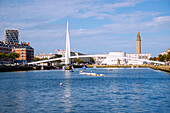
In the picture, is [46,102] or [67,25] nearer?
[46,102]

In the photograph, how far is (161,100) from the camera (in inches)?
988

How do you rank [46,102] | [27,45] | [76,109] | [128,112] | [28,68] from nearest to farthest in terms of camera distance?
[128,112] < [76,109] < [46,102] < [28,68] < [27,45]

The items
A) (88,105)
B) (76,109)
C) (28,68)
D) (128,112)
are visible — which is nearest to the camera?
(128,112)

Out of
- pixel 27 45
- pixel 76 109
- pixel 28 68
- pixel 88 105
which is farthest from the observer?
pixel 27 45

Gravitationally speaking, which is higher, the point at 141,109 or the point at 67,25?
the point at 67,25

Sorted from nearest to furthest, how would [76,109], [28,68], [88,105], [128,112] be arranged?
[128,112] < [76,109] < [88,105] < [28,68]

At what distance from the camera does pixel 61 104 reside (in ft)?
78.0

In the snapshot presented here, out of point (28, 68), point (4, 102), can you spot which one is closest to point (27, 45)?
point (28, 68)

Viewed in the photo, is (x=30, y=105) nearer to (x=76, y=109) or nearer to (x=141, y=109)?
(x=76, y=109)

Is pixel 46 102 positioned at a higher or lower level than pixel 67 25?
lower

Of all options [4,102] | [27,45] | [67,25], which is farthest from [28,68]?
[4,102]

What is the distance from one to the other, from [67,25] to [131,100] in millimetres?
93210

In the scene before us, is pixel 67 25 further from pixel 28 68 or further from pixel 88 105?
pixel 88 105

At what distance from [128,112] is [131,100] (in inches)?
205
